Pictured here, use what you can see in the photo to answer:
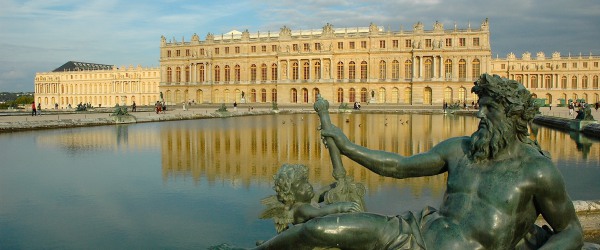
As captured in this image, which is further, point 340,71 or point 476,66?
point 340,71

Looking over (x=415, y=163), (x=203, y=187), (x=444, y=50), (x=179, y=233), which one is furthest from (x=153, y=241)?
(x=444, y=50)

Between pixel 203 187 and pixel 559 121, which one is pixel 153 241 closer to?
pixel 203 187

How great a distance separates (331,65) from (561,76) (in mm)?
34994

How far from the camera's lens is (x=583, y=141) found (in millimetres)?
16328

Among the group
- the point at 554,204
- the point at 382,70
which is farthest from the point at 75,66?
the point at 554,204

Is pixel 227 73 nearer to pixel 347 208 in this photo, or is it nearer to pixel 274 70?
pixel 274 70

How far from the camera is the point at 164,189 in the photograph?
26.2ft

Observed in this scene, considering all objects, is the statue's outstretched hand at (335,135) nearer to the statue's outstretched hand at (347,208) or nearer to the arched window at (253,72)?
the statue's outstretched hand at (347,208)

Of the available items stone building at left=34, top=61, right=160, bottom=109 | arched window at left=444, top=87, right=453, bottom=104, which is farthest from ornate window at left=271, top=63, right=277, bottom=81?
stone building at left=34, top=61, right=160, bottom=109

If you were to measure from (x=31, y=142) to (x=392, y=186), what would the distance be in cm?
1245

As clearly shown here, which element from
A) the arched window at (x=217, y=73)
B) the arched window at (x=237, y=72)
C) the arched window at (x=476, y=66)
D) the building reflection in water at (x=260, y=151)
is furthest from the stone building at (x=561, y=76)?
the building reflection in water at (x=260, y=151)

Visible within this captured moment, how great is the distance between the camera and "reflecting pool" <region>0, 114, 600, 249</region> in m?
5.61

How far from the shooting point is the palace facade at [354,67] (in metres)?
58.9

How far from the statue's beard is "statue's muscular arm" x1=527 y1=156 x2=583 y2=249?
166mm
